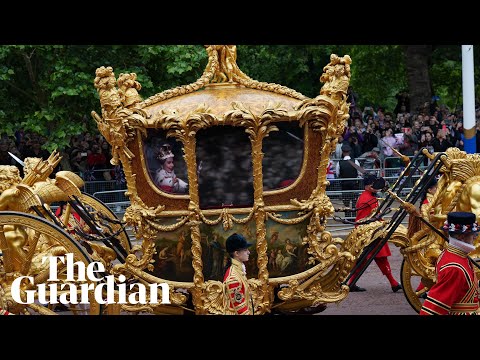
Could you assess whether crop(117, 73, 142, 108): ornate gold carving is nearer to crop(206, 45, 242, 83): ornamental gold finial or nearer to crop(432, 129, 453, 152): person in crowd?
crop(206, 45, 242, 83): ornamental gold finial

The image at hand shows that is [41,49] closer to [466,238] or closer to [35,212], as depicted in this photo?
[35,212]

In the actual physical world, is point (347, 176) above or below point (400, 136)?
below

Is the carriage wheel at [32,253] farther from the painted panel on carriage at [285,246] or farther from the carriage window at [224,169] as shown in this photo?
the painted panel on carriage at [285,246]

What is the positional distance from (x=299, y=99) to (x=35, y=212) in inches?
118

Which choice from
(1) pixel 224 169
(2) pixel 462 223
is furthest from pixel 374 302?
(2) pixel 462 223

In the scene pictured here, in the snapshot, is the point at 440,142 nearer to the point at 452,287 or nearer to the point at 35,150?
the point at 35,150

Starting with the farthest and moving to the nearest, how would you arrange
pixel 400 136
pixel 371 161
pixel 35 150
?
pixel 400 136 < pixel 35 150 < pixel 371 161

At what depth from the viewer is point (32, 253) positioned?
11.3m

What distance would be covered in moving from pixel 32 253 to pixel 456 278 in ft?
14.9

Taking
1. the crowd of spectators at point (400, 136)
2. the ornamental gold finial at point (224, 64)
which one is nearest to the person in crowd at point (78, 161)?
the crowd of spectators at point (400, 136)

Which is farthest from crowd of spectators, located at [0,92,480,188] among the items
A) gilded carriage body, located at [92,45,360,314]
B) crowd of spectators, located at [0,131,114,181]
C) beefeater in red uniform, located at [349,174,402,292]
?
gilded carriage body, located at [92,45,360,314]

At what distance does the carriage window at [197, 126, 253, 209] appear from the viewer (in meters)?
11.2

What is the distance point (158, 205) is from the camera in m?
11.5

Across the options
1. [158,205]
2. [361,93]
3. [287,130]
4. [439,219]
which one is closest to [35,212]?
[158,205]
